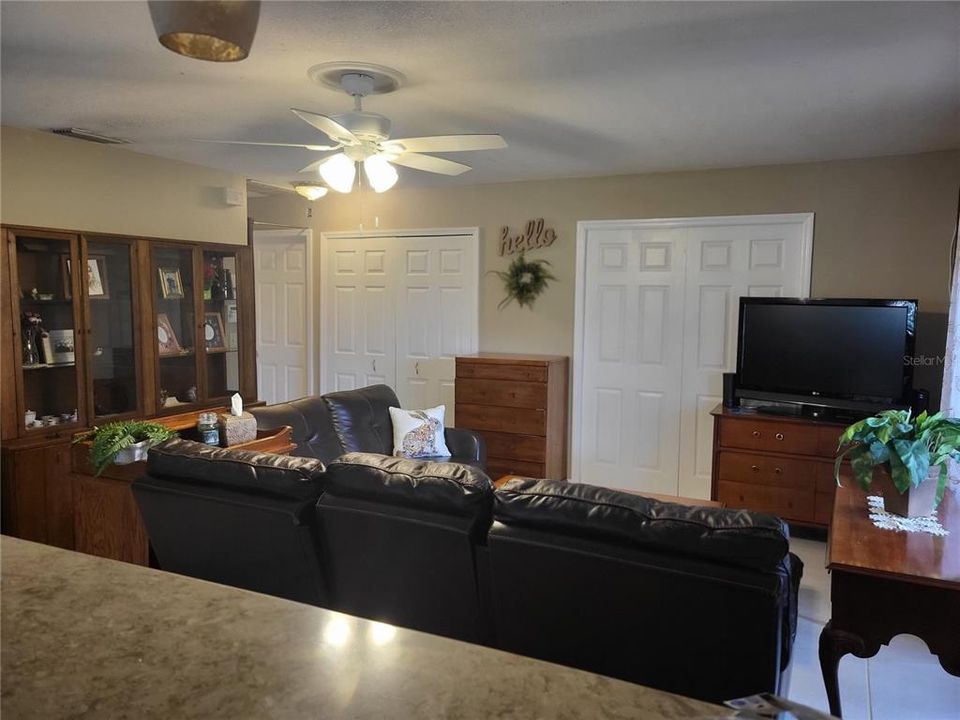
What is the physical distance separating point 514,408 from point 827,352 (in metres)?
2.10

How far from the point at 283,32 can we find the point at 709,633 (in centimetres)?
230

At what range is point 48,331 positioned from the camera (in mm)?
3857

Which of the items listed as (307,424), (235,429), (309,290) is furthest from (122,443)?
(309,290)

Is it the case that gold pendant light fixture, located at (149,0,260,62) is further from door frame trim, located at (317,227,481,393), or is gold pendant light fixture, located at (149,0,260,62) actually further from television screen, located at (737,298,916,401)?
door frame trim, located at (317,227,481,393)

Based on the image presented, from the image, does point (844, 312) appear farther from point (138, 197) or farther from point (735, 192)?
point (138, 197)

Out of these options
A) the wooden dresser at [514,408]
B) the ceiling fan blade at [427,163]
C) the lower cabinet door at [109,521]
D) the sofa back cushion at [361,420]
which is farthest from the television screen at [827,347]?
the lower cabinet door at [109,521]

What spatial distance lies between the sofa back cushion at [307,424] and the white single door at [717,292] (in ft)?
8.46

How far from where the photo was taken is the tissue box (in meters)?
3.16

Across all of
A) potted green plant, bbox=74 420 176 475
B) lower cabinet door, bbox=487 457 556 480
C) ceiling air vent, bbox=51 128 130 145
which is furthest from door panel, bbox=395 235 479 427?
potted green plant, bbox=74 420 176 475

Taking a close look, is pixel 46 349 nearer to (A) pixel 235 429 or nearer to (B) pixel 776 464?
(A) pixel 235 429

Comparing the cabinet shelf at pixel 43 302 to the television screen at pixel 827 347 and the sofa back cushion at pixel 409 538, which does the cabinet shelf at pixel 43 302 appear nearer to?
the sofa back cushion at pixel 409 538

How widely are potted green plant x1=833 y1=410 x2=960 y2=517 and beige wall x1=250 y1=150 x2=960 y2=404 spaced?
2.11m

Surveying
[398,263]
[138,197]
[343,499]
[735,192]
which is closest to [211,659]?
[343,499]

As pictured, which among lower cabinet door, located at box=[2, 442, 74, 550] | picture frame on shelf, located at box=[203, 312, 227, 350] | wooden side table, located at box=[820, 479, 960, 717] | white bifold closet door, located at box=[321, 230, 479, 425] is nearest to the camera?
wooden side table, located at box=[820, 479, 960, 717]
